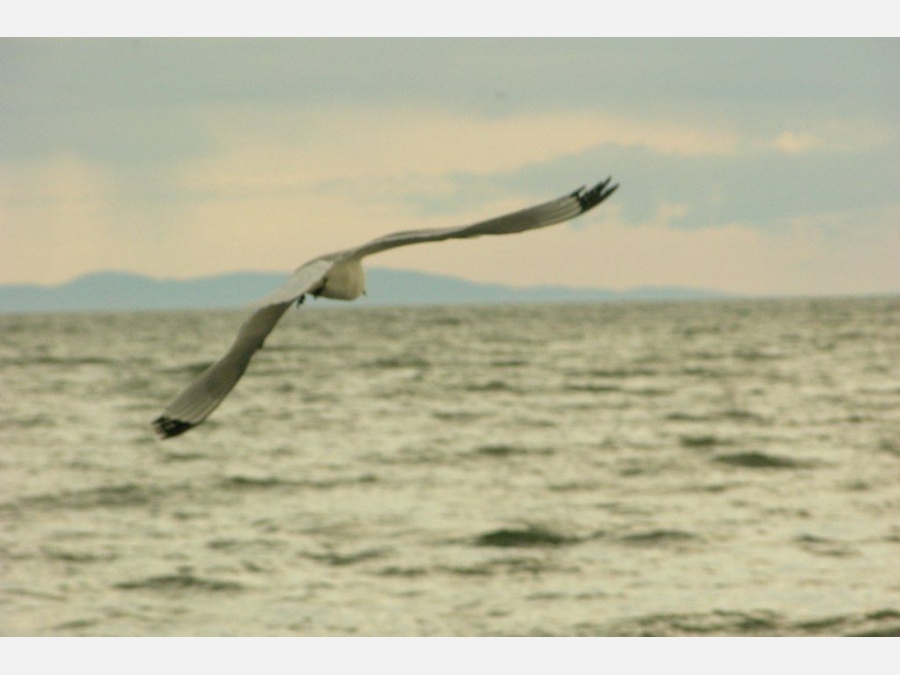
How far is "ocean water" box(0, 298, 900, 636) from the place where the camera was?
5.86m

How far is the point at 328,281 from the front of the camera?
268 cm

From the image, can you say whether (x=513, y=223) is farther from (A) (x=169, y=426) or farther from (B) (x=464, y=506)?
(B) (x=464, y=506)

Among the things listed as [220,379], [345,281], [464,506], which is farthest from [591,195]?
[464,506]

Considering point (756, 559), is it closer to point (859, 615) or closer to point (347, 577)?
point (859, 615)

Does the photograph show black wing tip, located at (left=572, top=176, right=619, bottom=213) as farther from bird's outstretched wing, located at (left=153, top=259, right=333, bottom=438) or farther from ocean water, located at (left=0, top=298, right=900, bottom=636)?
ocean water, located at (left=0, top=298, right=900, bottom=636)

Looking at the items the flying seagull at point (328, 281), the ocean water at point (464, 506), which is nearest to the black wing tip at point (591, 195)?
the flying seagull at point (328, 281)

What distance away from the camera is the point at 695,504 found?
Answer: 7762 mm

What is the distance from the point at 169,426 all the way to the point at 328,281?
457 mm

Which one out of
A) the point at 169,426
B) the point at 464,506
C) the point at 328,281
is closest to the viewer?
the point at 169,426

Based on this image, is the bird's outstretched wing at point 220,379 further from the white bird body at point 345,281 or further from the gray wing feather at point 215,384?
the white bird body at point 345,281

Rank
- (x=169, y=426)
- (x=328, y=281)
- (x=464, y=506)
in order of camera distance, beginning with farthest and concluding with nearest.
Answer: (x=464, y=506) → (x=328, y=281) → (x=169, y=426)

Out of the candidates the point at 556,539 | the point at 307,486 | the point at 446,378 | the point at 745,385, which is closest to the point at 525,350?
the point at 446,378

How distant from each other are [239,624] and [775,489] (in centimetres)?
368

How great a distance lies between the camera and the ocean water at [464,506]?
231 inches
